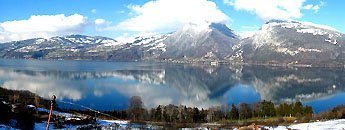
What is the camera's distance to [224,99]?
67.6m

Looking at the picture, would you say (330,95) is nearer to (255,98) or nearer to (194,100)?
(255,98)

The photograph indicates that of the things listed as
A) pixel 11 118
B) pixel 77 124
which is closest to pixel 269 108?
pixel 77 124

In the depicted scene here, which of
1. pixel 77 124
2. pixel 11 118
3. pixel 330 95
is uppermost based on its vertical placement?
pixel 11 118

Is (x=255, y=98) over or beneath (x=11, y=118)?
beneath

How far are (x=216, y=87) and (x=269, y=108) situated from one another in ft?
145

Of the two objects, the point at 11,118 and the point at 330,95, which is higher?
the point at 11,118

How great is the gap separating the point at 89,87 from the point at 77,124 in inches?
2402

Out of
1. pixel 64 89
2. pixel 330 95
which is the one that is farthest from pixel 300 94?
pixel 64 89

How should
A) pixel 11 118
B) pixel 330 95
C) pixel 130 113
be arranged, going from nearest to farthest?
1. pixel 11 118
2. pixel 130 113
3. pixel 330 95

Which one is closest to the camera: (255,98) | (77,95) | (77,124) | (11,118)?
(11,118)

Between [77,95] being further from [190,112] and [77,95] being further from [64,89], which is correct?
[190,112]

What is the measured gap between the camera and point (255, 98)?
6925 centimetres

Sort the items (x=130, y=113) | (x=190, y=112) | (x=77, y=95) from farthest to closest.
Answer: (x=77, y=95) < (x=130, y=113) < (x=190, y=112)

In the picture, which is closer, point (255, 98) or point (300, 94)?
point (255, 98)
